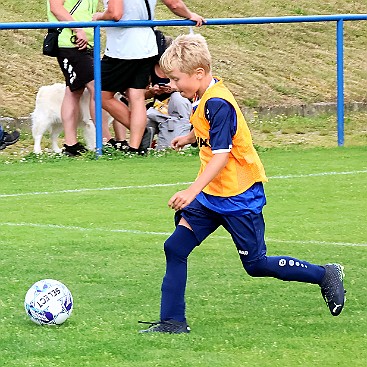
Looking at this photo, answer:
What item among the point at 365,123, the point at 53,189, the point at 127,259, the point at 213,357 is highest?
the point at 213,357

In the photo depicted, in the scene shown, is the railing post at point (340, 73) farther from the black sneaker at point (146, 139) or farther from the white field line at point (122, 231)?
the white field line at point (122, 231)

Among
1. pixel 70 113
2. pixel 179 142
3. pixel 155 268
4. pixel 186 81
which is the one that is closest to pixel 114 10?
pixel 70 113

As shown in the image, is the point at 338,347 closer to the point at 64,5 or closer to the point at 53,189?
the point at 53,189

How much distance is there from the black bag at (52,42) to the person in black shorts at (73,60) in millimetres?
45

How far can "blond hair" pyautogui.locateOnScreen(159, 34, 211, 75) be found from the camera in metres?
5.87

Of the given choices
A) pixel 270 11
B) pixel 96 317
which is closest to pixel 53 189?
pixel 96 317

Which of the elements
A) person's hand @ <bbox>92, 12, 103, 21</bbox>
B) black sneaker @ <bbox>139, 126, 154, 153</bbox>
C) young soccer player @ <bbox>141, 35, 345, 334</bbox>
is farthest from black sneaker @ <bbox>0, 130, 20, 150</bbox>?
young soccer player @ <bbox>141, 35, 345, 334</bbox>

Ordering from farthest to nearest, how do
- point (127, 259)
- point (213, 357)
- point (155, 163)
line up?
point (155, 163), point (127, 259), point (213, 357)

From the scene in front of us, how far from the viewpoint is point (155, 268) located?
758cm

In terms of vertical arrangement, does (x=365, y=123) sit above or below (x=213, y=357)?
below

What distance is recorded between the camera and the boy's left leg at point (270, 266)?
19.6ft

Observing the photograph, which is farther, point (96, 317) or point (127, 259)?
point (127, 259)

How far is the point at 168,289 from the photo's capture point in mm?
5953

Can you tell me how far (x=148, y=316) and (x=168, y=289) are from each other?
1.33 feet
